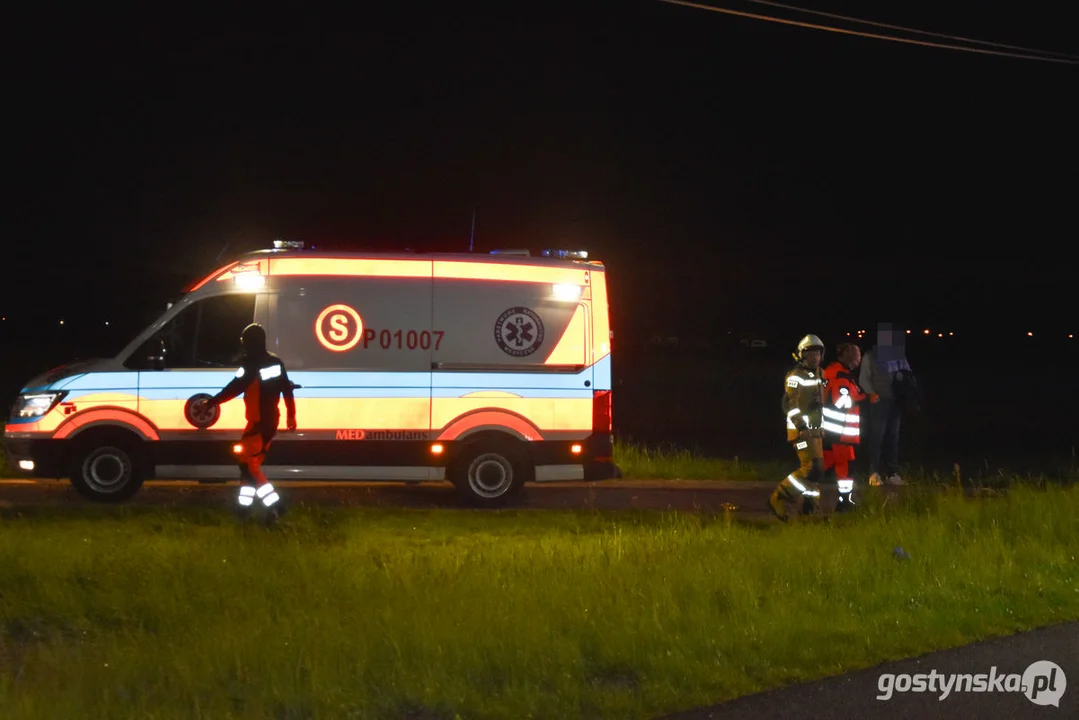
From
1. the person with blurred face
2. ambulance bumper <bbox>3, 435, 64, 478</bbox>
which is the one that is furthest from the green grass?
the person with blurred face

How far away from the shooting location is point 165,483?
478 inches

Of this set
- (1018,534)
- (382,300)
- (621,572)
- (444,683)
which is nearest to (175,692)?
(444,683)

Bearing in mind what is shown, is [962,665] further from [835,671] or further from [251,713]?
[251,713]

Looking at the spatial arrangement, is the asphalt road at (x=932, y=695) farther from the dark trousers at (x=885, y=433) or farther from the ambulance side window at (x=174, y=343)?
the ambulance side window at (x=174, y=343)

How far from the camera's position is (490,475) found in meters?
10.9

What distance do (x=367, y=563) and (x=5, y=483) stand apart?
636cm

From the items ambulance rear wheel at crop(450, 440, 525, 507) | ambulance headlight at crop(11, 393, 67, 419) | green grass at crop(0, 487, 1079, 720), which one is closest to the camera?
green grass at crop(0, 487, 1079, 720)

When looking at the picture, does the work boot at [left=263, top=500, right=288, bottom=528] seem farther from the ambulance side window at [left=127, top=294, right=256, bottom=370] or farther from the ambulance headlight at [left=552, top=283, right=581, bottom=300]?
the ambulance headlight at [left=552, top=283, right=581, bottom=300]

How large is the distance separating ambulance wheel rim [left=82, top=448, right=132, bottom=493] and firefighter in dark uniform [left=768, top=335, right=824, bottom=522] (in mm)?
6141

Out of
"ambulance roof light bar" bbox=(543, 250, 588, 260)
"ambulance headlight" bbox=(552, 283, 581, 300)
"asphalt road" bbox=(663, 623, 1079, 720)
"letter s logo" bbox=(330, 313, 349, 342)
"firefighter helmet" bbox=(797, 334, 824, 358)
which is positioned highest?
"ambulance roof light bar" bbox=(543, 250, 588, 260)

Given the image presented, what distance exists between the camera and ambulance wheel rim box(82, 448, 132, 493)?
1035 centimetres

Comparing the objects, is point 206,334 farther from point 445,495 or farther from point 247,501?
point 445,495

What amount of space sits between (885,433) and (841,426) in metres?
2.98

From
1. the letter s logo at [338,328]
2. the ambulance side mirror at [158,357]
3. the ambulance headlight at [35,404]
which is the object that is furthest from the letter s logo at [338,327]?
the ambulance headlight at [35,404]
